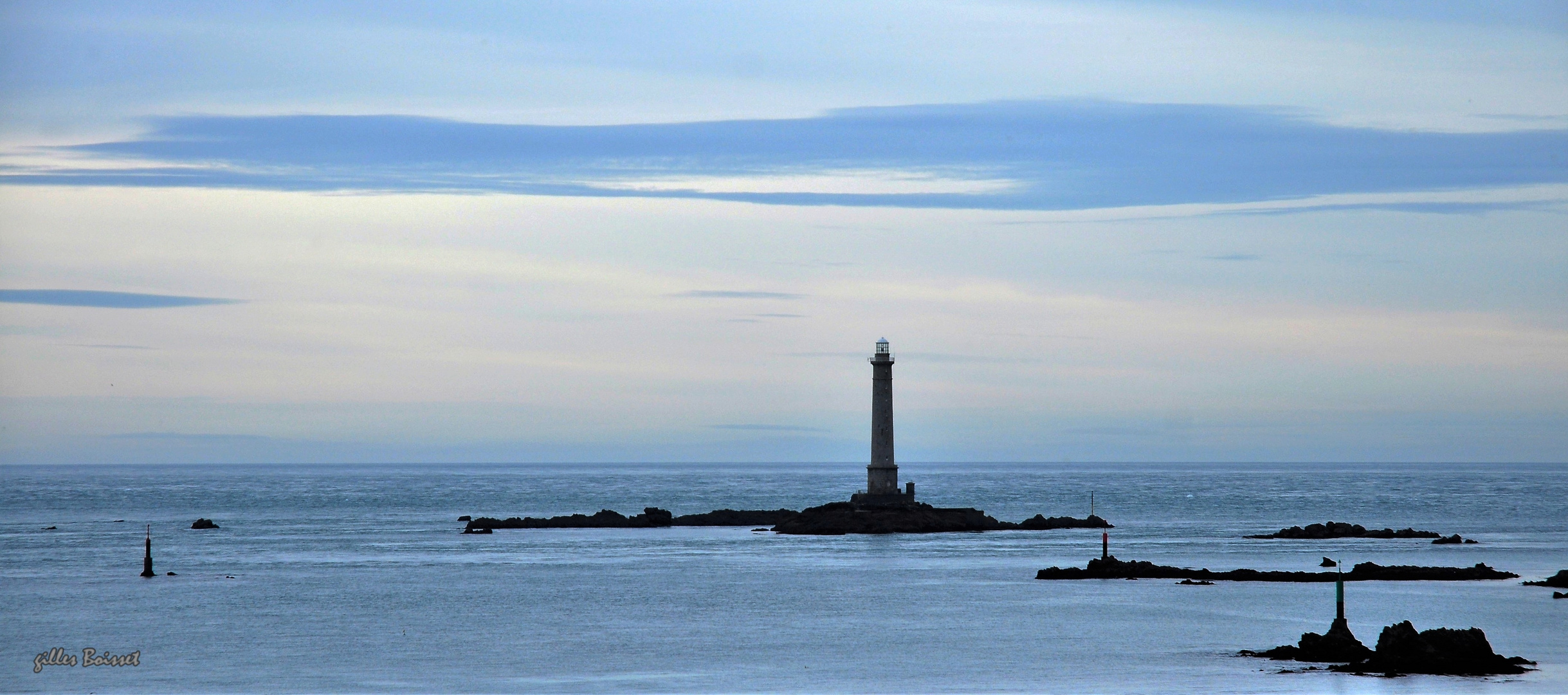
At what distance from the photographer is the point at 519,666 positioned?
3481cm

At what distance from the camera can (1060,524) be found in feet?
298

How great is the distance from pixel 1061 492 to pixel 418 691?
447 ft

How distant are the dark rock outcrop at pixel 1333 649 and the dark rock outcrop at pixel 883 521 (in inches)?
1885

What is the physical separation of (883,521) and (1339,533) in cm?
2428

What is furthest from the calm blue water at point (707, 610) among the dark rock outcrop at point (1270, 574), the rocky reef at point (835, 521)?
the rocky reef at point (835, 521)

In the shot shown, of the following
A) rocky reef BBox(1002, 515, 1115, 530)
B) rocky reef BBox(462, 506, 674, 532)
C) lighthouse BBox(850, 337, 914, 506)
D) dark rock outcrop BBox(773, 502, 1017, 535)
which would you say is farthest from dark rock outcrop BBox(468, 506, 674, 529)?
rocky reef BBox(1002, 515, 1115, 530)

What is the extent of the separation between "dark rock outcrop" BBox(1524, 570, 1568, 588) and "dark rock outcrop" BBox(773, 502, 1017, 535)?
116ft

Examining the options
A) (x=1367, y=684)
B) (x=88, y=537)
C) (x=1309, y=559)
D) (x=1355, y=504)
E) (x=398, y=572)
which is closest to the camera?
(x=1367, y=684)

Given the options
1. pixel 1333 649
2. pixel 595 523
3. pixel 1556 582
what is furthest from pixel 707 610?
pixel 595 523

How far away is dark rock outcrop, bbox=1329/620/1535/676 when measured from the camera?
30.5m

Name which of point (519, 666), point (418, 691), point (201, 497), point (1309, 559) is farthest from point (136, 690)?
point (201, 497)

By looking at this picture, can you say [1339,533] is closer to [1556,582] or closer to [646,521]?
[1556,582]

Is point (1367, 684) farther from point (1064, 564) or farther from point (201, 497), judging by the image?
point (201, 497)

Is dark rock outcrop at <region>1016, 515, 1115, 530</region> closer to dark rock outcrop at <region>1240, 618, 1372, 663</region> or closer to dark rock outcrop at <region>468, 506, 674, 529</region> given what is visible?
dark rock outcrop at <region>468, 506, 674, 529</region>
